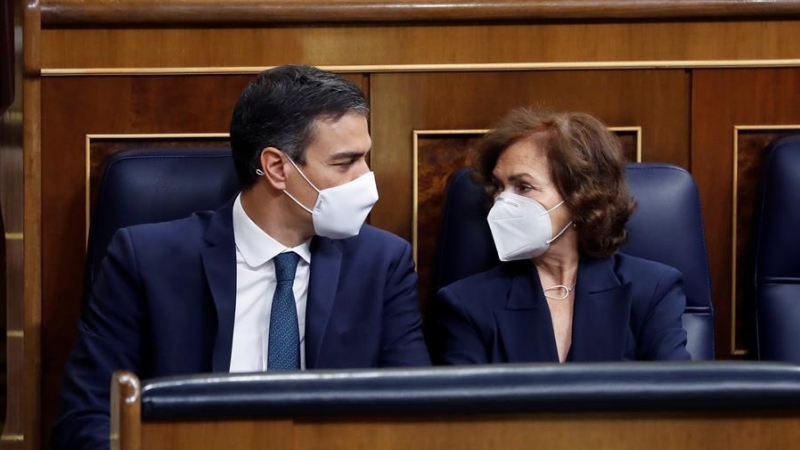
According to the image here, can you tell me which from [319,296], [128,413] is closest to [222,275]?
[319,296]

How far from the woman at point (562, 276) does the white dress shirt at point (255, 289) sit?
0.28 metres

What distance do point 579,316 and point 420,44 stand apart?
654 millimetres

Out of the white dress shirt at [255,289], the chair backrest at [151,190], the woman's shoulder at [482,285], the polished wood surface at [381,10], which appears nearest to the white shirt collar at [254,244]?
the white dress shirt at [255,289]

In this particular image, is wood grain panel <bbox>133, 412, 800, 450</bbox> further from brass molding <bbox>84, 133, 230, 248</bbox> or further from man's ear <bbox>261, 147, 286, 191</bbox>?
brass molding <bbox>84, 133, 230, 248</bbox>

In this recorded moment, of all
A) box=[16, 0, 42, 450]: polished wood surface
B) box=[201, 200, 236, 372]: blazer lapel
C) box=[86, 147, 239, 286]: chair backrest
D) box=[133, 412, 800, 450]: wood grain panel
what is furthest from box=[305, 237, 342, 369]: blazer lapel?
box=[133, 412, 800, 450]: wood grain panel

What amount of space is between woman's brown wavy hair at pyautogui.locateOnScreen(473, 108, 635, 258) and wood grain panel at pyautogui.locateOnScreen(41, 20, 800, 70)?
0.23 m

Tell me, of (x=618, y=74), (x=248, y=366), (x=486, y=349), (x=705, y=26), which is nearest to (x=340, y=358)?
(x=248, y=366)

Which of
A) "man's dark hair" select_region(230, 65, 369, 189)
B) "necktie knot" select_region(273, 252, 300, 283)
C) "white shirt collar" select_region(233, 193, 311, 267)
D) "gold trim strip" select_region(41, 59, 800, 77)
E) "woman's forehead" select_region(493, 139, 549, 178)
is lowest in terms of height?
"necktie knot" select_region(273, 252, 300, 283)

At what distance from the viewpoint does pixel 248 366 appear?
2055 mm

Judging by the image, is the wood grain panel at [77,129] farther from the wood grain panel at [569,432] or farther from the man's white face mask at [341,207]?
the wood grain panel at [569,432]

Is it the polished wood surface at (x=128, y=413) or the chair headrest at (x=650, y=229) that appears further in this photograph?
the chair headrest at (x=650, y=229)

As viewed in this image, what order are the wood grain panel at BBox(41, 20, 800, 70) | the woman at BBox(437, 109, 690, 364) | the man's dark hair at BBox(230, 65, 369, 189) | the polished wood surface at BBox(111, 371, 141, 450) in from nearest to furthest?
the polished wood surface at BBox(111, 371, 141, 450) → the man's dark hair at BBox(230, 65, 369, 189) → the woman at BBox(437, 109, 690, 364) → the wood grain panel at BBox(41, 20, 800, 70)

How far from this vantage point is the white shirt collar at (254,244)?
2117 millimetres

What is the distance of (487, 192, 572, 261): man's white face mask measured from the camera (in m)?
2.23
